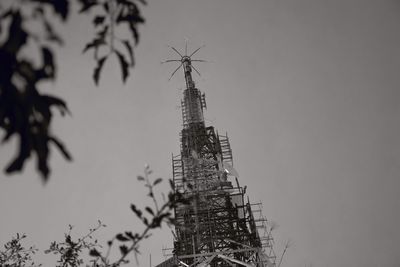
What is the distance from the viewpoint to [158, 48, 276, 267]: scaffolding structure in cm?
1745

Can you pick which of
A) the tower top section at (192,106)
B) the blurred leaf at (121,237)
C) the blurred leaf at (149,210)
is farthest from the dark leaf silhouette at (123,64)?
the tower top section at (192,106)

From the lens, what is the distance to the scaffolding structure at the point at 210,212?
1745 cm

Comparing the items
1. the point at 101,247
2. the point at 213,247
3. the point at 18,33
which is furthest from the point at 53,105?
the point at 213,247

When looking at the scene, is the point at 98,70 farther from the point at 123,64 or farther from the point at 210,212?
the point at 210,212

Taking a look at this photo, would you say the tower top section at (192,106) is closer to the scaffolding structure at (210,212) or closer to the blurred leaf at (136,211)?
the scaffolding structure at (210,212)

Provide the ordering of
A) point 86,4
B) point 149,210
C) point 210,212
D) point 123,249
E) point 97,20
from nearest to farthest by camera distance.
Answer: point 86,4 → point 97,20 → point 149,210 → point 123,249 → point 210,212

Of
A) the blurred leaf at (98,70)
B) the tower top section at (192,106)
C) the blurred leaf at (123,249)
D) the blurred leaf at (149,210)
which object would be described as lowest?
the blurred leaf at (123,249)

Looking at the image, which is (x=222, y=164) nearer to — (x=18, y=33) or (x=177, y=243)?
(x=177, y=243)

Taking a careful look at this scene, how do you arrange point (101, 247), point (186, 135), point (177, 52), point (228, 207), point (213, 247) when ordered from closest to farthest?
point (101, 247) → point (213, 247) → point (228, 207) → point (186, 135) → point (177, 52)

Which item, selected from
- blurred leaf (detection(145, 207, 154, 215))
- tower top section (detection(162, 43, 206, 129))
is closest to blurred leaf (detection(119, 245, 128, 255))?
blurred leaf (detection(145, 207, 154, 215))

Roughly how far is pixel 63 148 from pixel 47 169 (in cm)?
13

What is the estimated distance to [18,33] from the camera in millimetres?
1429

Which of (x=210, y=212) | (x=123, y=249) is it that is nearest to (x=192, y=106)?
(x=210, y=212)

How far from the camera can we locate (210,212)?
62.0 feet
